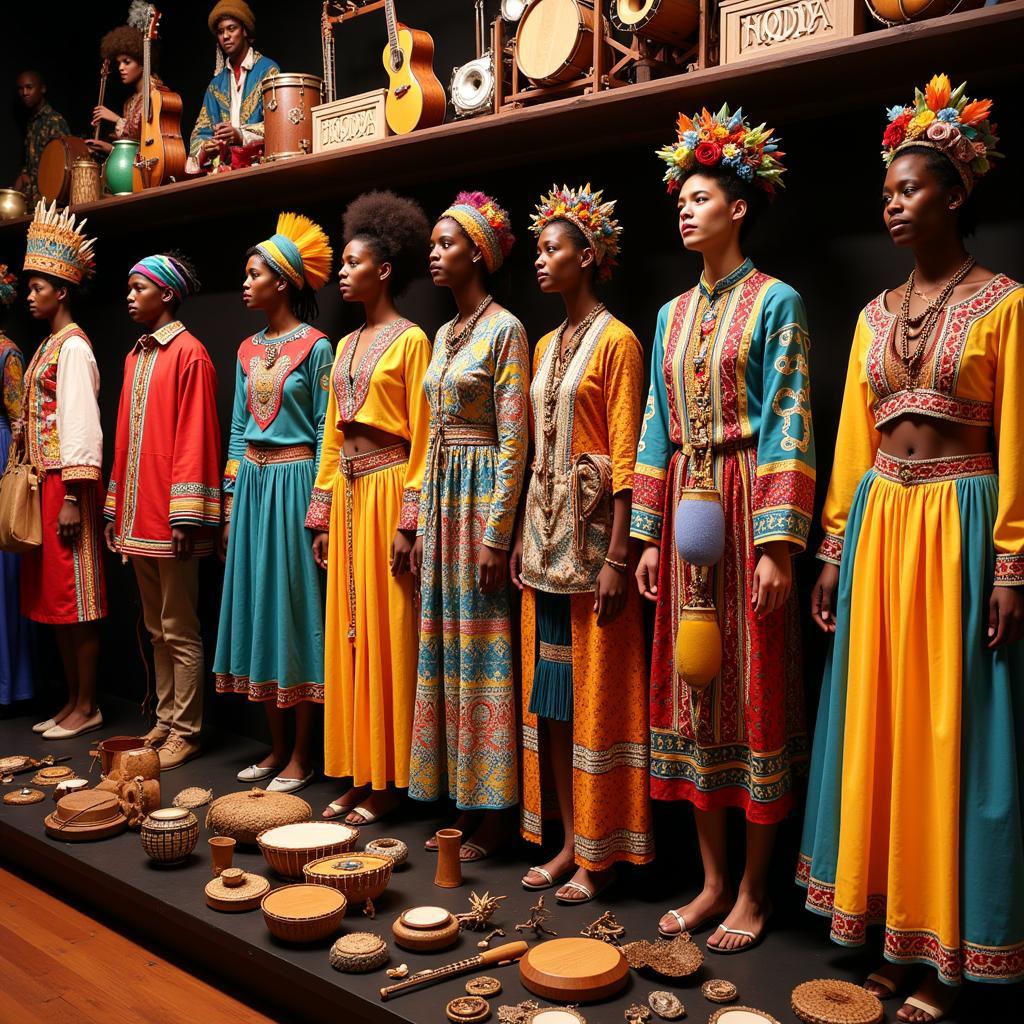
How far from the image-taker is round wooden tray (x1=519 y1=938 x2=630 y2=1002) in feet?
8.43

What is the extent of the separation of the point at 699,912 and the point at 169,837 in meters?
1.58

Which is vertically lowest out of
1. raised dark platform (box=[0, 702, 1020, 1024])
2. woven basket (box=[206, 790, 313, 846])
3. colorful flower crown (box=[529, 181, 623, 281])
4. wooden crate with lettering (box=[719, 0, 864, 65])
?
raised dark platform (box=[0, 702, 1020, 1024])

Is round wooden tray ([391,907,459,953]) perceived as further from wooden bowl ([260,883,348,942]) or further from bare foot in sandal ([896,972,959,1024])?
bare foot in sandal ([896,972,959,1024])

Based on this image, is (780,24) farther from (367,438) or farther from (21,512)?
(21,512)

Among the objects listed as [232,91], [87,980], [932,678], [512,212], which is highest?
[232,91]

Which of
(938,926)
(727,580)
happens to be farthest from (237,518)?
(938,926)

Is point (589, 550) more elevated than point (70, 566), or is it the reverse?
point (589, 550)

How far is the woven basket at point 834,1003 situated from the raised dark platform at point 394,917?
2.2 inches

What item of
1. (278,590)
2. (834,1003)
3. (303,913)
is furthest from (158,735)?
(834,1003)

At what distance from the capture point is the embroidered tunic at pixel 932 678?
7.84 ft

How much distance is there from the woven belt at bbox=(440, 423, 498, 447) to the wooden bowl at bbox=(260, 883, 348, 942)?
4.36ft

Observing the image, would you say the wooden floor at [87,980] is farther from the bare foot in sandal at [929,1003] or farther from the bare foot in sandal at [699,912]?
the bare foot in sandal at [929,1003]

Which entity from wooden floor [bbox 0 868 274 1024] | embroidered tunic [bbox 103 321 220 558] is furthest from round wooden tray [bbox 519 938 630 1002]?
embroidered tunic [bbox 103 321 220 558]

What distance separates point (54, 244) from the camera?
497 centimetres
